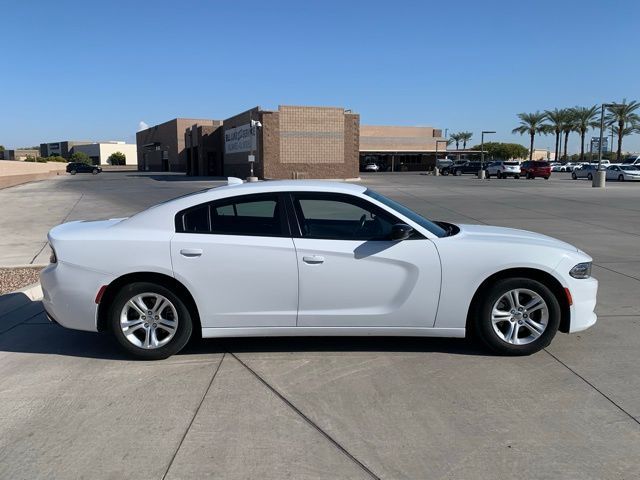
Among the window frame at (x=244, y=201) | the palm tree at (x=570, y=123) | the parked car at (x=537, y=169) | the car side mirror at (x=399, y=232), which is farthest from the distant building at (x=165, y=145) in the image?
the car side mirror at (x=399, y=232)

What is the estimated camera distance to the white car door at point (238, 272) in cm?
480

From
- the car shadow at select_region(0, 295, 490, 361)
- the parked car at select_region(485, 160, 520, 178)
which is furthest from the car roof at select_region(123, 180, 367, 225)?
the parked car at select_region(485, 160, 520, 178)

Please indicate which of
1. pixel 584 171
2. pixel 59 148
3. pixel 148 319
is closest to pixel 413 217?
pixel 148 319

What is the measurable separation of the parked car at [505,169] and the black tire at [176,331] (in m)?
50.3

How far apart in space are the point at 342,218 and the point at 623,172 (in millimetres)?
44553

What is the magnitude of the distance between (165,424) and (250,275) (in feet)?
4.72

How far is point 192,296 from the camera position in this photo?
485cm

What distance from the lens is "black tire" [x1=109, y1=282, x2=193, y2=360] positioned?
4.85 m

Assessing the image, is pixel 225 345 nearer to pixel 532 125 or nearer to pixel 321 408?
pixel 321 408

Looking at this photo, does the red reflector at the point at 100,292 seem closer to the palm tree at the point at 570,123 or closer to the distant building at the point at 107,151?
the palm tree at the point at 570,123

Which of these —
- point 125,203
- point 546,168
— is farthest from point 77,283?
point 546,168

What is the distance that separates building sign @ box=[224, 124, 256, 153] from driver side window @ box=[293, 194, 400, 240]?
40.5 m

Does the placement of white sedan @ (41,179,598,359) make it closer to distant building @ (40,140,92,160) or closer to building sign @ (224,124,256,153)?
building sign @ (224,124,256,153)

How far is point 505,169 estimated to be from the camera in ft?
170
